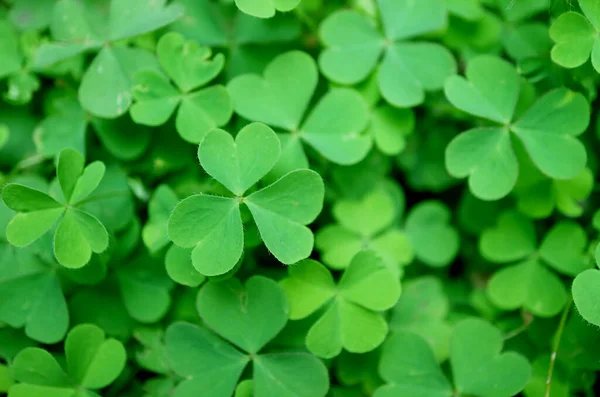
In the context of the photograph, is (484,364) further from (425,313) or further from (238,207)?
(238,207)

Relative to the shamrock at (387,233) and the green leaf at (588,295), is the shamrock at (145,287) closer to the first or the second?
the shamrock at (387,233)

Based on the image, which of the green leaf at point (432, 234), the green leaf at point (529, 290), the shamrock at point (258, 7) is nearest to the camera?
the shamrock at point (258, 7)

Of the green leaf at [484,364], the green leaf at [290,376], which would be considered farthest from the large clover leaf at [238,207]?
the green leaf at [484,364]

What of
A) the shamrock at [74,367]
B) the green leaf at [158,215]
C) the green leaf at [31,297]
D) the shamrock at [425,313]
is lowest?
the shamrock at [425,313]

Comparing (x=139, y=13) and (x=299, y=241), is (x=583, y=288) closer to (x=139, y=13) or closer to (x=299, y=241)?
(x=299, y=241)

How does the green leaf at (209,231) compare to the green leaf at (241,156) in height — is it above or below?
below

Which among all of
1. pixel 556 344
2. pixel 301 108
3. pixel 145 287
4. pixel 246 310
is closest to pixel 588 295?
pixel 556 344
